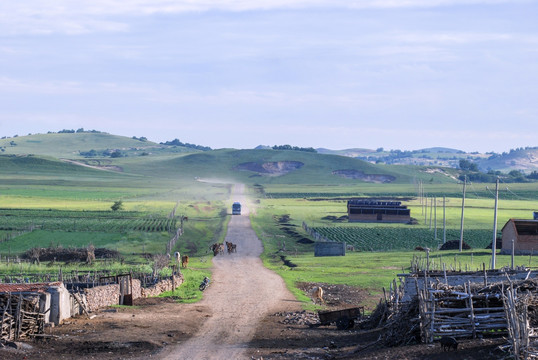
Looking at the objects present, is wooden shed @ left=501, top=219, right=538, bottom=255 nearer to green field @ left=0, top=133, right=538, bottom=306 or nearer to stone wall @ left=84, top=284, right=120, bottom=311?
green field @ left=0, top=133, right=538, bottom=306

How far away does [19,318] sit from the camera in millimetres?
26531

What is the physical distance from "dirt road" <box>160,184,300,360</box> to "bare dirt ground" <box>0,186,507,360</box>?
0.12 feet

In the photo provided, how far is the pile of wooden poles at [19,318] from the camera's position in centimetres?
2602

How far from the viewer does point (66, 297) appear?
30766mm

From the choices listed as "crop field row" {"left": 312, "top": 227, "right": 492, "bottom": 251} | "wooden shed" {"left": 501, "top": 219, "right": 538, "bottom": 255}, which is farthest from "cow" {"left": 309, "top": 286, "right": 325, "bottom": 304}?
"crop field row" {"left": 312, "top": 227, "right": 492, "bottom": 251}

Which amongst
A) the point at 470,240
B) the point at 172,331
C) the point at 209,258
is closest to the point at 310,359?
the point at 172,331

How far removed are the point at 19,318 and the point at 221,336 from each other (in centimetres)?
747

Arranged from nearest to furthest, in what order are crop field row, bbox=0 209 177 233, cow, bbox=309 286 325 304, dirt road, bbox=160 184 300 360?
dirt road, bbox=160 184 300 360
cow, bbox=309 286 325 304
crop field row, bbox=0 209 177 233

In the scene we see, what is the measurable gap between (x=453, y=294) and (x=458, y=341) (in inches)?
66.5

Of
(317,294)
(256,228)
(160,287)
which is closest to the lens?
(317,294)

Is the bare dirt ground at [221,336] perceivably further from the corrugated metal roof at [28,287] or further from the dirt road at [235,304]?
the corrugated metal roof at [28,287]

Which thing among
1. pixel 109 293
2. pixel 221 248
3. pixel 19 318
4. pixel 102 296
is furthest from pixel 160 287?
pixel 221 248

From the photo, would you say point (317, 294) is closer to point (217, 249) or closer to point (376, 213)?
point (217, 249)

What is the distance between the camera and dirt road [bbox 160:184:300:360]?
26781 millimetres
